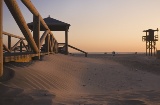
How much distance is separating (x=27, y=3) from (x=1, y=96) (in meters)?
3.76

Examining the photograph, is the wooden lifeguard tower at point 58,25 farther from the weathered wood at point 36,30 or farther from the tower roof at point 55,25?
the weathered wood at point 36,30

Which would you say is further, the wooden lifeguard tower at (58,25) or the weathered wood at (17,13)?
the wooden lifeguard tower at (58,25)

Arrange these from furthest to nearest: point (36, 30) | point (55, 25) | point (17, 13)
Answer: point (55, 25)
point (36, 30)
point (17, 13)

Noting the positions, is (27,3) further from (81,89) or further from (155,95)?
(155,95)

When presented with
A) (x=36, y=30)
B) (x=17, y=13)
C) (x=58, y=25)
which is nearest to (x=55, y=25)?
(x=58, y=25)

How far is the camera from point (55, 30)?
23.5 metres

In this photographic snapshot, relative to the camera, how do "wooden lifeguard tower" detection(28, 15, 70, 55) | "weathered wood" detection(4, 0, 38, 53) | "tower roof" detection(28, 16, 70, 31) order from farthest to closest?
"tower roof" detection(28, 16, 70, 31), "wooden lifeguard tower" detection(28, 15, 70, 55), "weathered wood" detection(4, 0, 38, 53)

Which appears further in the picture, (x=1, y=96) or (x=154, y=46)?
(x=154, y=46)

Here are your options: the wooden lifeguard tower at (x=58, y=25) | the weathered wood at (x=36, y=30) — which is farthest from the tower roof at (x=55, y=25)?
the weathered wood at (x=36, y=30)

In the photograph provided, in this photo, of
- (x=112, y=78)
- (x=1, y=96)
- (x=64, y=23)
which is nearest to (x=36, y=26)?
(x=112, y=78)

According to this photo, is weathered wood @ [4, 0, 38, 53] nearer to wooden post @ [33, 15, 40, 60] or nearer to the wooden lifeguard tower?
wooden post @ [33, 15, 40, 60]

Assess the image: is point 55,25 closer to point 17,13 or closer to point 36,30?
point 36,30

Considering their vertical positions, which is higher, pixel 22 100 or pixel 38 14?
pixel 38 14

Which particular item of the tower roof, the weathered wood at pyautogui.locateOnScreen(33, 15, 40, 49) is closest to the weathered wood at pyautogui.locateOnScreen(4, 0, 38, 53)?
the weathered wood at pyautogui.locateOnScreen(33, 15, 40, 49)
